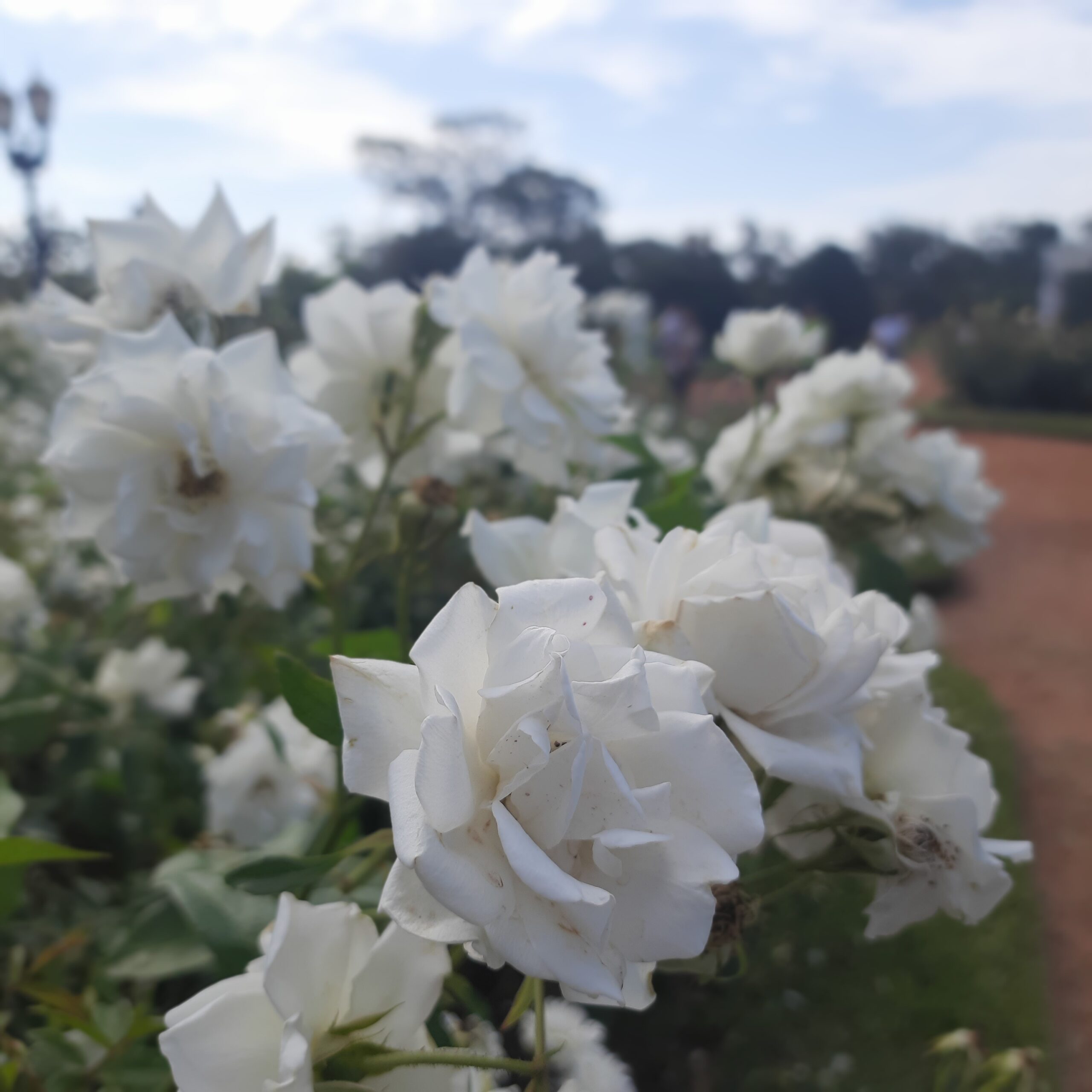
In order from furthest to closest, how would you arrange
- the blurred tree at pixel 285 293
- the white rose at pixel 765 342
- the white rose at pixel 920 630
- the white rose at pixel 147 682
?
the blurred tree at pixel 285 293
the white rose at pixel 147 682
the white rose at pixel 765 342
the white rose at pixel 920 630

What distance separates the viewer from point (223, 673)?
141 cm

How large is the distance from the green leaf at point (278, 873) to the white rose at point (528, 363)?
0.34 metres

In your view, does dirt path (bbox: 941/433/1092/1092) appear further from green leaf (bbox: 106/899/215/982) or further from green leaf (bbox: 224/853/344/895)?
green leaf (bbox: 224/853/344/895)

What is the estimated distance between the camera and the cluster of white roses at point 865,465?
920 millimetres

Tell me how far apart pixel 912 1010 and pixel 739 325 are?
1.60 m

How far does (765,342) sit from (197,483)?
0.69m

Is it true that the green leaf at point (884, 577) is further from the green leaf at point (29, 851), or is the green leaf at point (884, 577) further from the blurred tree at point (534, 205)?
the blurred tree at point (534, 205)

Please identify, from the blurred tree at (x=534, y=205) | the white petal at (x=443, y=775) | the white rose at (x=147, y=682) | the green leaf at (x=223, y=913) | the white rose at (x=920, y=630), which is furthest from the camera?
the blurred tree at (x=534, y=205)

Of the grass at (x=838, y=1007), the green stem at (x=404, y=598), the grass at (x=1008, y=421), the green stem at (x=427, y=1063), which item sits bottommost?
the grass at (x=838, y=1007)

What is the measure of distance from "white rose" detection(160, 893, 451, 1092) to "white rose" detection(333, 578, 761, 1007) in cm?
7

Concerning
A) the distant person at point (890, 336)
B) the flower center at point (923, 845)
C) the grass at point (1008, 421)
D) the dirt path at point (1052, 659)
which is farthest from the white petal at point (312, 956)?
the grass at point (1008, 421)

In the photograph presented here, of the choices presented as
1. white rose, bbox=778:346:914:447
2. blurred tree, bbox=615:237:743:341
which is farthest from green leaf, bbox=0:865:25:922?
blurred tree, bbox=615:237:743:341

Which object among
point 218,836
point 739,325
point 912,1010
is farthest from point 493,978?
point 912,1010

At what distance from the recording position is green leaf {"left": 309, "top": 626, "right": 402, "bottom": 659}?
647 mm
